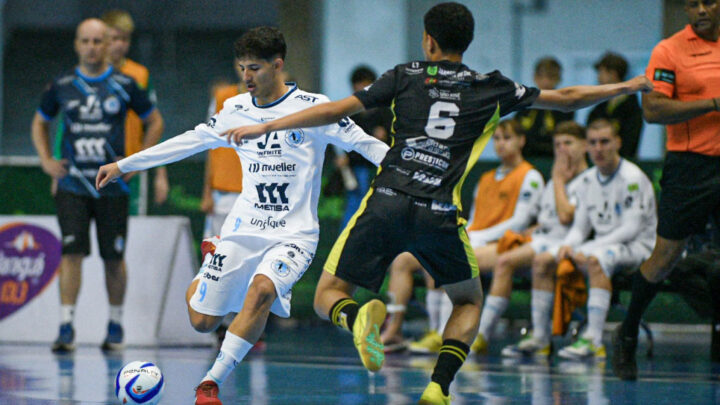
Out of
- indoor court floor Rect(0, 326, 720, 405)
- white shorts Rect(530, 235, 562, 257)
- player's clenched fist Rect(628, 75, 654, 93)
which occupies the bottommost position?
indoor court floor Rect(0, 326, 720, 405)

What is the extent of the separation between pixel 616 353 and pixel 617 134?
250 cm

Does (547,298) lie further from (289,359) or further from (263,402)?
(263,402)

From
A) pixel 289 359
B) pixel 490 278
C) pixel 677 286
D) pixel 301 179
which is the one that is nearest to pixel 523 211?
pixel 490 278

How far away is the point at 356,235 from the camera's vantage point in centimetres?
512

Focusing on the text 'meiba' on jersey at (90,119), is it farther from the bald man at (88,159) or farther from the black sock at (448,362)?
the black sock at (448,362)

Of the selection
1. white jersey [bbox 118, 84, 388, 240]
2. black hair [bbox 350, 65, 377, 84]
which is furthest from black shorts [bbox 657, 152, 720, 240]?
black hair [bbox 350, 65, 377, 84]

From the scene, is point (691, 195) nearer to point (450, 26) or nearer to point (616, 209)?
point (450, 26)

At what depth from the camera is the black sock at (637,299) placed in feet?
21.5

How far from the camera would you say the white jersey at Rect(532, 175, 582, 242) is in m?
8.89

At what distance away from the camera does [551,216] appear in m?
8.95

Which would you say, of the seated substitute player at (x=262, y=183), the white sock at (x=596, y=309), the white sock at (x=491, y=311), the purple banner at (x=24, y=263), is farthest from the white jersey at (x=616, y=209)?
the purple banner at (x=24, y=263)

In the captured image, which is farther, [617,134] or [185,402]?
[617,134]

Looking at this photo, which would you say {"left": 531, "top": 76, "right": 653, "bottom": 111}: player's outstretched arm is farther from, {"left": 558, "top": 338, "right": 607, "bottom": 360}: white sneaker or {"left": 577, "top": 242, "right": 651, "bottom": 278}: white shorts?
{"left": 558, "top": 338, "right": 607, "bottom": 360}: white sneaker

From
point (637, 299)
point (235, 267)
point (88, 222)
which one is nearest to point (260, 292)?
point (235, 267)
